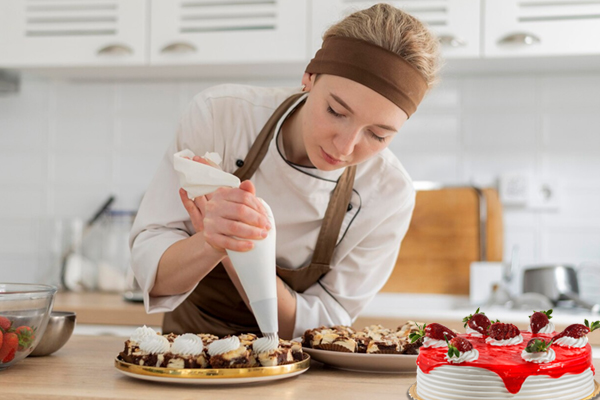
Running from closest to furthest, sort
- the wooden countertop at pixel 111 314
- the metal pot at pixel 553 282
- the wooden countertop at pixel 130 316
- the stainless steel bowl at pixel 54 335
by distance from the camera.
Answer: the stainless steel bowl at pixel 54 335 → the wooden countertop at pixel 130 316 → the wooden countertop at pixel 111 314 → the metal pot at pixel 553 282

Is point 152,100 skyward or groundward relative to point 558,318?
skyward

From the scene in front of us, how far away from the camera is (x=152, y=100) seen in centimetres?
282

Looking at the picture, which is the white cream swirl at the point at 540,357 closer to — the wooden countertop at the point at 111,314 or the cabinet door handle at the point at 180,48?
the wooden countertop at the point at 111,314

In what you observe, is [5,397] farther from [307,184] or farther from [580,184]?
[580,184]

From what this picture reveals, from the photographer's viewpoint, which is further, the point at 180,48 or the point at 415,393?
the point at 180,48

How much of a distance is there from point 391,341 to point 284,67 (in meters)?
1.64

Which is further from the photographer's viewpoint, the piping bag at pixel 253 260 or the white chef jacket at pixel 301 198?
the white chef jacket at pixel 301 198

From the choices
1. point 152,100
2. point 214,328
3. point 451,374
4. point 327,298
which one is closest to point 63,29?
point 152,100

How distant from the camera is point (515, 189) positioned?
2.58 meters

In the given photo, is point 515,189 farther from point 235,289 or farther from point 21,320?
point 21,320

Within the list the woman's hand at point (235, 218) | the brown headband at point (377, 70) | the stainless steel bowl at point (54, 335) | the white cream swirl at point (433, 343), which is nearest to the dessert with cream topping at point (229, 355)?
the woman's hand at point (235, 218)

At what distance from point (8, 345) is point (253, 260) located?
0.37m

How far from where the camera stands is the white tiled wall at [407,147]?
101 inches

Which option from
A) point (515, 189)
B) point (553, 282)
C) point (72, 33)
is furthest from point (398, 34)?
point (72, 33)
